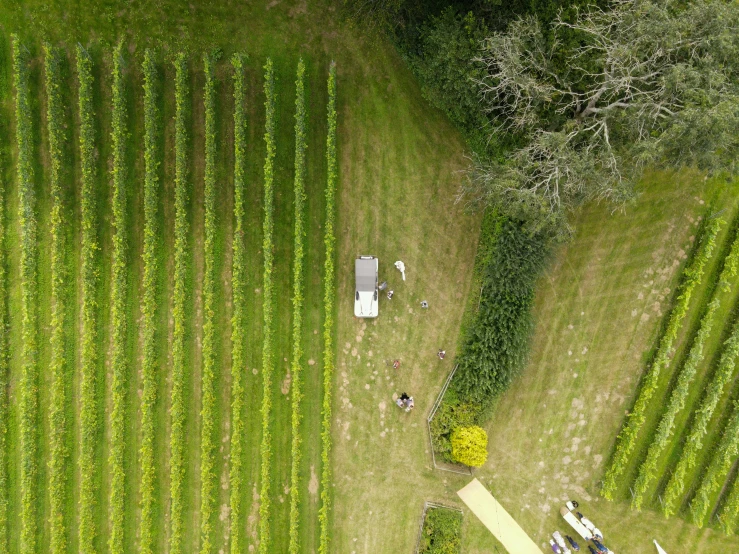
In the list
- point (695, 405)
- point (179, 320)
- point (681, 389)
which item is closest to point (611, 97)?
point (681, 389)

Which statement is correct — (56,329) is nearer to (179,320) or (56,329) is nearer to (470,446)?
(179,320)

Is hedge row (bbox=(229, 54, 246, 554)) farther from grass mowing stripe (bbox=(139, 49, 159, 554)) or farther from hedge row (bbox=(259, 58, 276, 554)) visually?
grass mowing stripe (bbox=(139, 49, 159, 554))

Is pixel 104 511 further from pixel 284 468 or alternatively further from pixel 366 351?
pixel 366 351

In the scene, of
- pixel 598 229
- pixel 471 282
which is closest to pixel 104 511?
pixel 471 282

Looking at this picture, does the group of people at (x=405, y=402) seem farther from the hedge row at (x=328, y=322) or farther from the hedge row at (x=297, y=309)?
the hedge row at (x=297, y=309)

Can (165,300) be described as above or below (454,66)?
below

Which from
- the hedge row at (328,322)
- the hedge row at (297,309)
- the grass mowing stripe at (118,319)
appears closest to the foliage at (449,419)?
the hedge row at (328,322)

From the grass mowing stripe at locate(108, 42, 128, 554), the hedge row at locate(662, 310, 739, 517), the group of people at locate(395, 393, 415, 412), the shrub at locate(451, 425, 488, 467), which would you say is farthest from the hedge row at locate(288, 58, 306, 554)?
the hedge row at locate(662, 310, 739, 517)
